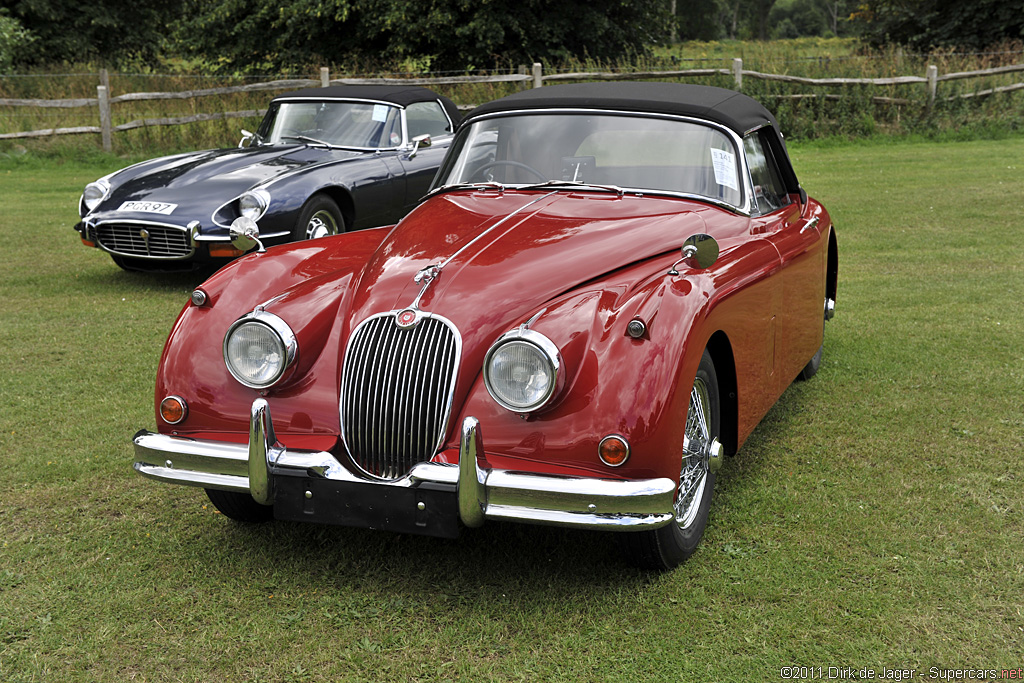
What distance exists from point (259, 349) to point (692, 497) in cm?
171

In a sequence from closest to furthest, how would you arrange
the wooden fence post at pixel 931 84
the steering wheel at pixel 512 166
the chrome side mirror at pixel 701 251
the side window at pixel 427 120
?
1. the chrome side mirror at pixel 701 251
2. the steering wheel at pixel 512 166
3. the side window at pixel 427 120
4. the wooden fence post at pixel 931 84

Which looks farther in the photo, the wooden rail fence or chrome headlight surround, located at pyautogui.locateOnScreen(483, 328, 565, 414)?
the wooden rail fence

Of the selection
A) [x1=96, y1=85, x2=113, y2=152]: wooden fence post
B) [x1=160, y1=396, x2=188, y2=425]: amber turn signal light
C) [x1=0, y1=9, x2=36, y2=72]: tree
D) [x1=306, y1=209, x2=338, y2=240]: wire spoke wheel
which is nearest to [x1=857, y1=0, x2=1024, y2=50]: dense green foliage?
[x1=96, y1=85, x2=113, y2=152]: wooden fence post

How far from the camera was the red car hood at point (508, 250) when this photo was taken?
339cm

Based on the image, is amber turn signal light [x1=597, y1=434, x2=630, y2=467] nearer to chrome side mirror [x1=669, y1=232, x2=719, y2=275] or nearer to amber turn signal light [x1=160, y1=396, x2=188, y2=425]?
chrome side mirror [x1=669, y1=232, x2=719, y2=275]

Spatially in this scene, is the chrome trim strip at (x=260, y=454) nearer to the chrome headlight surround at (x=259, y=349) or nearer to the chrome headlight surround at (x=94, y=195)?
the chrome headlight surround at (x=259, y=349)

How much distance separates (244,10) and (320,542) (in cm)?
2816

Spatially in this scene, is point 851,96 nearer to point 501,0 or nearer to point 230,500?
point 501,0

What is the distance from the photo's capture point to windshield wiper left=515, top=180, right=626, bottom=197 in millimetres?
4297

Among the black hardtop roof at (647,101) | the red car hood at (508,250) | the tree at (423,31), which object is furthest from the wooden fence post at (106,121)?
the red car hood at (508,250)

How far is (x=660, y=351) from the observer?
10.3 feet

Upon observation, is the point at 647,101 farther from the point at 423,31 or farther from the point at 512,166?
the point at 423,31

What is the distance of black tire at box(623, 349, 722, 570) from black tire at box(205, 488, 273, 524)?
4.88 ft

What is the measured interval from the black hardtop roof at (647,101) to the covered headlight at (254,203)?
11.2 ft
